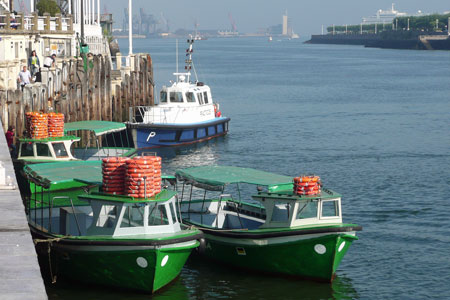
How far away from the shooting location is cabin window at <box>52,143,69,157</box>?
98.0ft

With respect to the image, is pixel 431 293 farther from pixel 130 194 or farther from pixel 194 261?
pixel 130 194

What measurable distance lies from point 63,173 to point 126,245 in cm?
431

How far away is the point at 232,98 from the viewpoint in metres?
83.8

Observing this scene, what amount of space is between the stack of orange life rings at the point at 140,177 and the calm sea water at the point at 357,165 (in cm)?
263

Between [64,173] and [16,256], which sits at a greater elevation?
[64,173]

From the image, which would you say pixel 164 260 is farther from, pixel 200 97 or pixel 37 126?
pixel 200 97

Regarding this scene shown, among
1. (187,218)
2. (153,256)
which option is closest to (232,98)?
(187,218)

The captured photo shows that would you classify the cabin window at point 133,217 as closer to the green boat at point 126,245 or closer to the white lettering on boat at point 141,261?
the green boat at point 126,245

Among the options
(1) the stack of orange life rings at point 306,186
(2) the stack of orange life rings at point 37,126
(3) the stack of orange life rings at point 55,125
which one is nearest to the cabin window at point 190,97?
(3) the stack of orange life rings at point 55,125

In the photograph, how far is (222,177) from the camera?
24391mm

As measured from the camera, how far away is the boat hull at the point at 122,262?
20.9m

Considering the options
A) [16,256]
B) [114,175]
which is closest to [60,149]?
[114,175]

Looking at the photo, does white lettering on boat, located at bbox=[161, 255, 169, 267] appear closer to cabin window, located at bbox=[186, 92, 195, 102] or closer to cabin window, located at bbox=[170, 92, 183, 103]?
cabin window, located at bbox=[170, 92, 183, 103]

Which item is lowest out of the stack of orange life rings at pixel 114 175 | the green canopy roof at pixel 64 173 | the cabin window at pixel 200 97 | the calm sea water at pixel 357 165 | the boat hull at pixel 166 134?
the calm sea water at pixel 357 165
